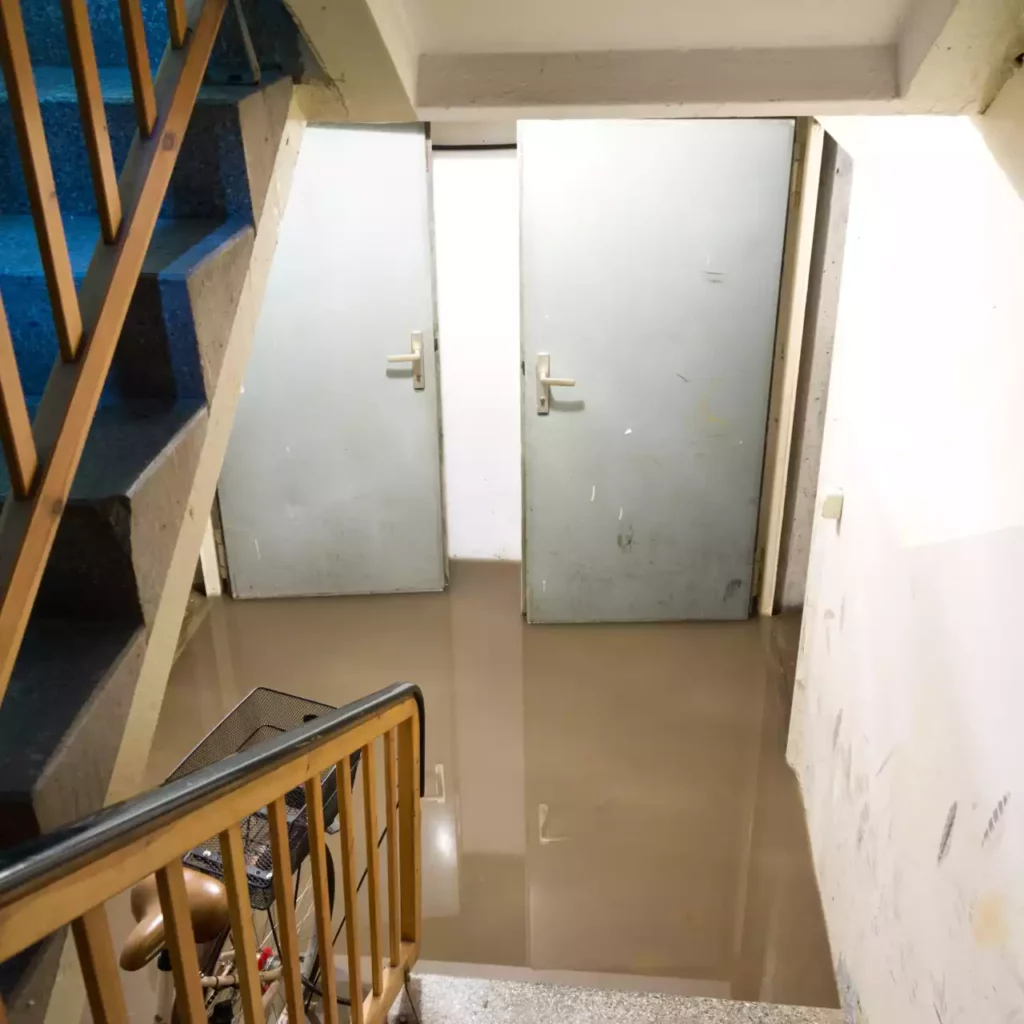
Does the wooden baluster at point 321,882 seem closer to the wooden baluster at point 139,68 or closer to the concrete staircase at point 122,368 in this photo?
the concrete staircase at point 122,368

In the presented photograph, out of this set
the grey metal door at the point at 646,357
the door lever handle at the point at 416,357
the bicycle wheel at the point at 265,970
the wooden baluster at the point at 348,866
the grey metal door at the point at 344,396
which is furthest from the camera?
the door lever handle at the point at 416,357

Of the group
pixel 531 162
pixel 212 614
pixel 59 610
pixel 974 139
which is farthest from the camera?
pixel 212 614

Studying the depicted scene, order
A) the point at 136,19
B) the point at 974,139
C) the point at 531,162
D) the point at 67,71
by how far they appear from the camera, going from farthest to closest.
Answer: the point at 531,162
the point at 67,71
the point at 974,139
the point at 136,19

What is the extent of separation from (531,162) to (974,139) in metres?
1.68

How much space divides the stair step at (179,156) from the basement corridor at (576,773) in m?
1.76

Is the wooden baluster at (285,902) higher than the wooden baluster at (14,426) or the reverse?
the reverse

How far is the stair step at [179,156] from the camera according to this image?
4.10 feet

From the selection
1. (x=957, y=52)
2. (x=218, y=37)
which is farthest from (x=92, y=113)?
(x=957, y=52)

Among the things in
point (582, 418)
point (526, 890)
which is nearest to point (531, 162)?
point (582, 418)

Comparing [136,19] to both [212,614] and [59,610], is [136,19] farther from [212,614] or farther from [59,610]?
[212,614]

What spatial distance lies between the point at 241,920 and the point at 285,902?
0.38 feet

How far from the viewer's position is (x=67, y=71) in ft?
4.86

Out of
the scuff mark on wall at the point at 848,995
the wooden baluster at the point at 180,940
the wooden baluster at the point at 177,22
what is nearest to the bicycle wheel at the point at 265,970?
the wooden baluster at the point at 180,940

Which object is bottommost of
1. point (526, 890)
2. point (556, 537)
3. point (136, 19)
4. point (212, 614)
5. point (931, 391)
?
point (526, 890)
